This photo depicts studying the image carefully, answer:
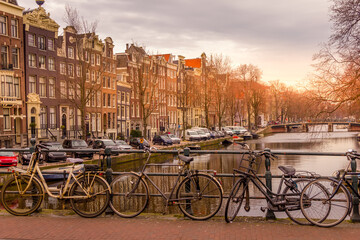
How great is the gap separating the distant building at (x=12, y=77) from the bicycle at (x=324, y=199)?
32.0 m

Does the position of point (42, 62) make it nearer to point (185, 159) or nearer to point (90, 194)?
point (90, 194)

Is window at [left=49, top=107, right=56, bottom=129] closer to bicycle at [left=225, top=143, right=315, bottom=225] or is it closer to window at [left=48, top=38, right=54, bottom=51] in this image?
window at [left=48, top=38, right=54, bottom=51]

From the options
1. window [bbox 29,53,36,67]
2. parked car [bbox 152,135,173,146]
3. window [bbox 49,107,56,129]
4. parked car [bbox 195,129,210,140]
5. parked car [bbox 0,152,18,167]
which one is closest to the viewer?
parked car [bbox 0,152,18,167]

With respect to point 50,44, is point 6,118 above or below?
below

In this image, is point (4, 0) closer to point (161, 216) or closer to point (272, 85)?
point (161, 216)

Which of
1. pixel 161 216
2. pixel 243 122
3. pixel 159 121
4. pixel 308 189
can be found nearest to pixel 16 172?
pixel 161 216

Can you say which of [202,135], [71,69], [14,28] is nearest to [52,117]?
[71,69]

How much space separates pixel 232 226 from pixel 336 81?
15.2 meters

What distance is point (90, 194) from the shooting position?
22.0 feet

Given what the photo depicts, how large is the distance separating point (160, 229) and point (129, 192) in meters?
1.02

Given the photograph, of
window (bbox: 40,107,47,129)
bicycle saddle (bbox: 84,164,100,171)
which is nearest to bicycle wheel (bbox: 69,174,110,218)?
bicycle saddle (bbox: 84,164,100,171)

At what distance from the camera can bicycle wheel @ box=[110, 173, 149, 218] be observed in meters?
6.55

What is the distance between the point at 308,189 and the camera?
601cm

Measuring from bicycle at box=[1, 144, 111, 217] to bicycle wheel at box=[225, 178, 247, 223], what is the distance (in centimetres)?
199
